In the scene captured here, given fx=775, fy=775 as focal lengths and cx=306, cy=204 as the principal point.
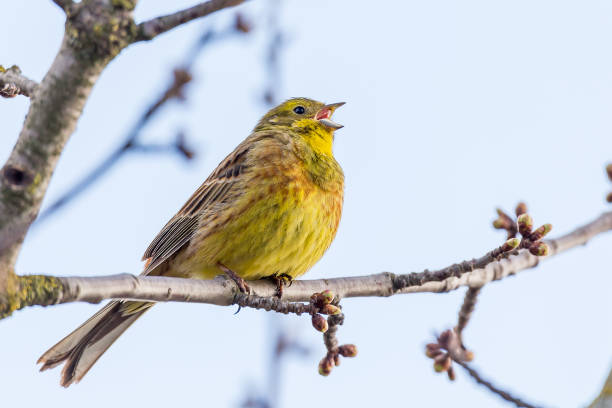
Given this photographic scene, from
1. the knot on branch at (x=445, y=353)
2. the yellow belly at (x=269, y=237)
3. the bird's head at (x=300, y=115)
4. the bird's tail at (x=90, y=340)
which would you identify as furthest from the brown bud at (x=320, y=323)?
the bird's head at (x=300, y=115)

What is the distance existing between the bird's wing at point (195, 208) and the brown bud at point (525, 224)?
2213 mm

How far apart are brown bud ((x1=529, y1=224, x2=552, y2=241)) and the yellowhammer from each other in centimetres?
169

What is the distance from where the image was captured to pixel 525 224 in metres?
3.82

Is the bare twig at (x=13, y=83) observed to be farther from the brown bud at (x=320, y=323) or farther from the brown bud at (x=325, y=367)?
the brown bud at (x=325, y=367)

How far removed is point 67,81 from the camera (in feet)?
7.15

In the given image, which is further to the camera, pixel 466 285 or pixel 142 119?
pixel 466 285

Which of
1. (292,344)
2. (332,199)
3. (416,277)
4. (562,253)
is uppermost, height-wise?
(332,199)

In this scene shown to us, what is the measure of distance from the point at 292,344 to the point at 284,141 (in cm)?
252

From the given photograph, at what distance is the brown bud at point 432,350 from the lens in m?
3.80

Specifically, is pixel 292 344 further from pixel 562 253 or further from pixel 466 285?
pixel 562 253

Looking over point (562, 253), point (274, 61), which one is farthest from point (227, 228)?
point (562, 253)

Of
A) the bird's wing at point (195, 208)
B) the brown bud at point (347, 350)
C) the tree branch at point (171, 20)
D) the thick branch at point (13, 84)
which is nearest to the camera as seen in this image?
the tree branch at point (171, 20)

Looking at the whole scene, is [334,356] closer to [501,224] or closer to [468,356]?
[468,356]

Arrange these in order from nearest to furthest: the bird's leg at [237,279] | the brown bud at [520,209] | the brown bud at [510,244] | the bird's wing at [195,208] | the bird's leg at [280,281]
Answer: the brown bud at [510,244] < the brown bud at [520,209] < the bird's leg at [237,279] < the bird's leg at [280,281] < the bird's wing at [195,208]
